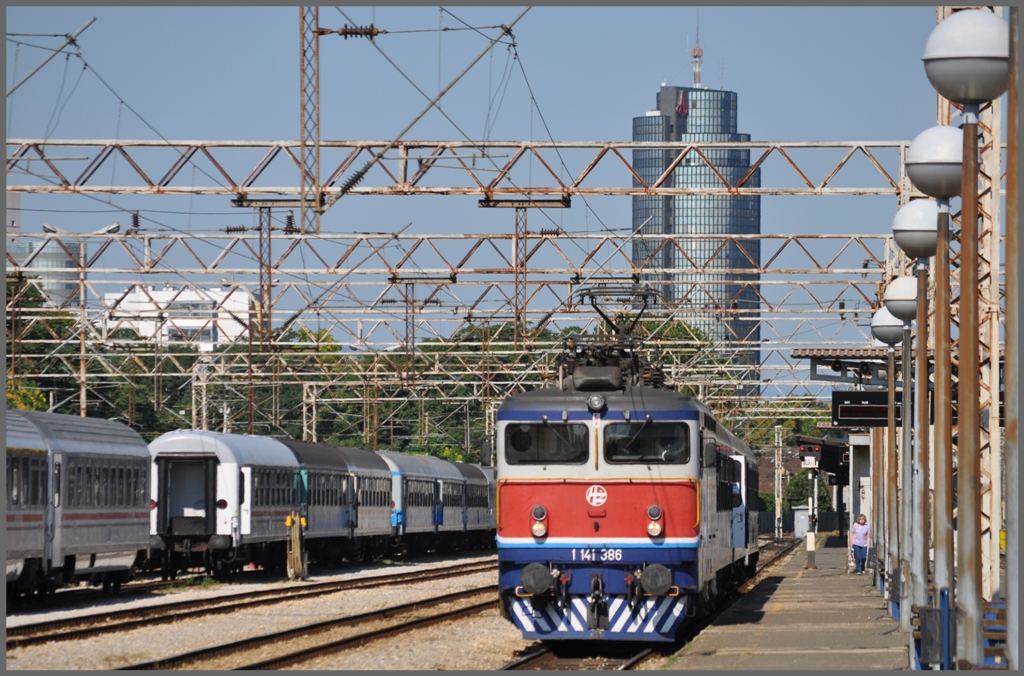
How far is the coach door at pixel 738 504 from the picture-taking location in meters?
25.1

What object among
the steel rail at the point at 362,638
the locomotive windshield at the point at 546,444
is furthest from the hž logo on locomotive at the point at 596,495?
the steel rail at the point at 362,638

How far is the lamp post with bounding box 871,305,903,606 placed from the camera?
21.4 meters

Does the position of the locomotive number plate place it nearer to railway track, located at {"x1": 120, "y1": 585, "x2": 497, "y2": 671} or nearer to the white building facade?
railway track, located at {"x1": 120, "y1": 585, "x2": 497, "y2": 671}

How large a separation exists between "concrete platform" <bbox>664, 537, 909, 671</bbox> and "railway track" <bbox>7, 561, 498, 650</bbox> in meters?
6.95

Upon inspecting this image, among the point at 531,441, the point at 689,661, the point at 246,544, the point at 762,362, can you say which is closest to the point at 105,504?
the point at 246,544

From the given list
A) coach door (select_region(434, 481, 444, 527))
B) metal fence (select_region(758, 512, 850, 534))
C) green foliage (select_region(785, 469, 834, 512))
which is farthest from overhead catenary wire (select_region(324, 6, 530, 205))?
green foliage (select_region(785, 469, 834, 512))

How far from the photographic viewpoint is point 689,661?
1636cm

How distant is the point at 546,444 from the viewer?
59.5 feet

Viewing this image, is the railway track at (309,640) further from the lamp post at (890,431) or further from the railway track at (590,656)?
the lamp post at (890,431)

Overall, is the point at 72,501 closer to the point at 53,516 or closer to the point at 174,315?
the point at 53,516

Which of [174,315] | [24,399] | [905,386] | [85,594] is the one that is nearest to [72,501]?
[85,594]

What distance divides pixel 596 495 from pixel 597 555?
69 cm

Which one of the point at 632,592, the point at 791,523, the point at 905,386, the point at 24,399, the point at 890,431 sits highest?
the point at 24,399

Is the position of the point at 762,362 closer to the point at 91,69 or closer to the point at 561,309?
the point at 561,309
